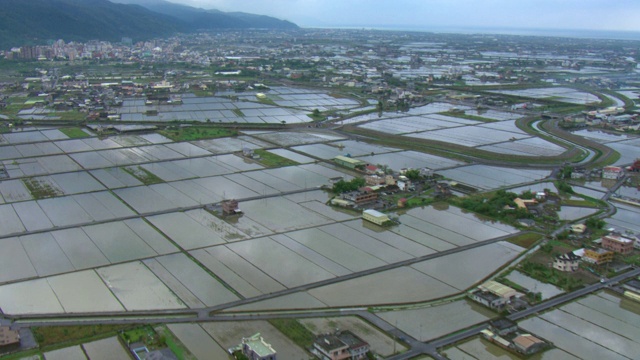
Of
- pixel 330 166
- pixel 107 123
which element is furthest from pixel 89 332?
pixel 107 123

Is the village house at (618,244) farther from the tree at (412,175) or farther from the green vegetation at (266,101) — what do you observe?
the green vegetation at (266,101)

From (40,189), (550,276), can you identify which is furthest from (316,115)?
(550,276)

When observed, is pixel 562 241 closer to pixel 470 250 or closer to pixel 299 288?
pixel 470 250

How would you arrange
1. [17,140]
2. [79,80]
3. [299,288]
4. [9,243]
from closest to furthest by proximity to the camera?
[299,288], [9,243], [17,140], [79,80]

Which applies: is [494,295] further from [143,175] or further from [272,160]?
[143,175]

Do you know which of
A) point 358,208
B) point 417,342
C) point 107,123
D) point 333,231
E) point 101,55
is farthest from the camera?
point 101,55

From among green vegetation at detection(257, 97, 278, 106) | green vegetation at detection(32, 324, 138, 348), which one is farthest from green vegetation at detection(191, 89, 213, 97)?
green vegetation at detection(32, 324, 138, 348)

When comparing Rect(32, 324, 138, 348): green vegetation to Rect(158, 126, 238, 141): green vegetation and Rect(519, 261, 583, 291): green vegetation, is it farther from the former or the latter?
Rect(158, 126, 238, 141): green vegetation
